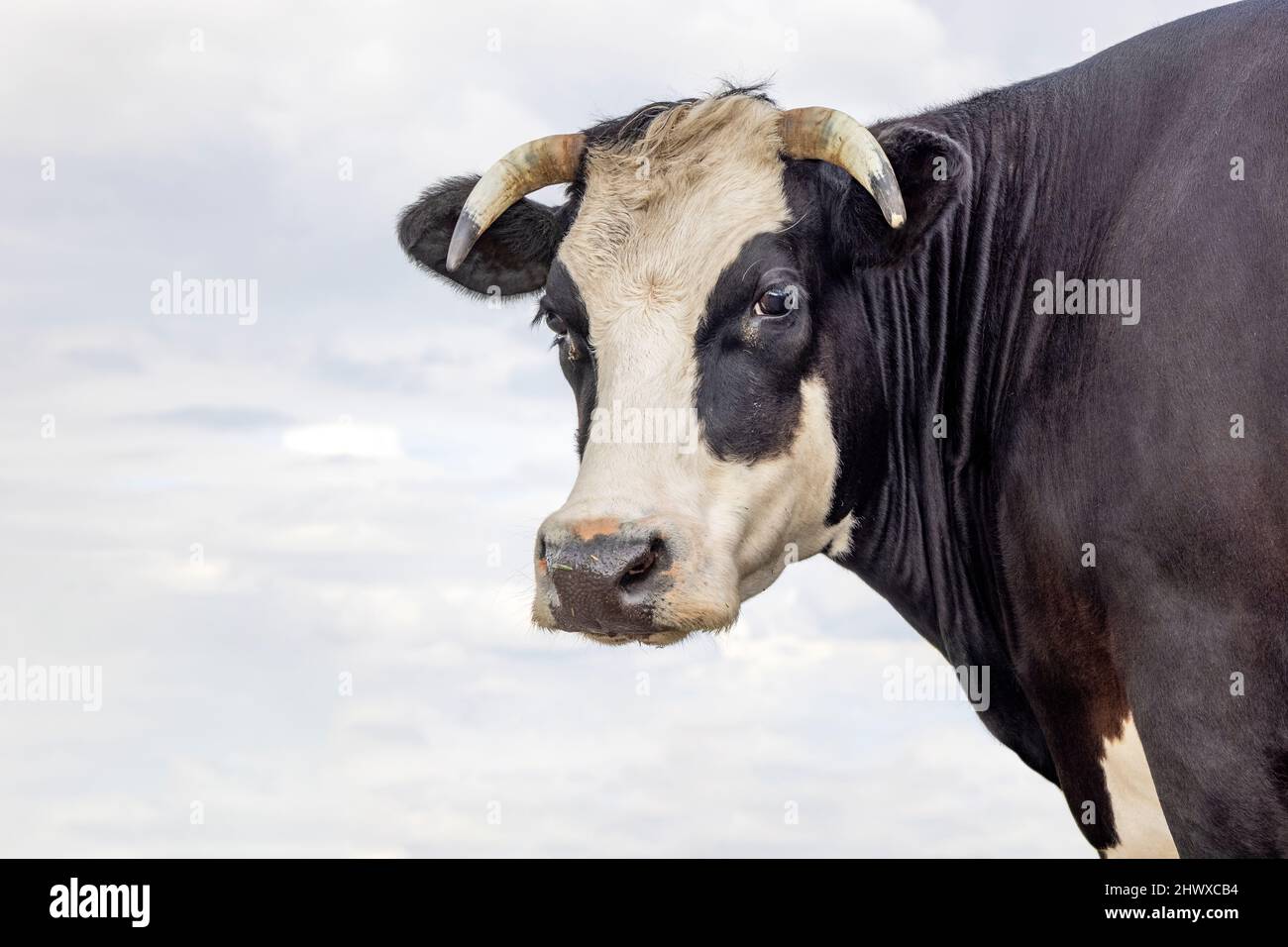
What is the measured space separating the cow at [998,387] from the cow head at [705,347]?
0.6 inches

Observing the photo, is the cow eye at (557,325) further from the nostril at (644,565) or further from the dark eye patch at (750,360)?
the nostril at (644,565)

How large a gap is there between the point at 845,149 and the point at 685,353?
1.32 meters

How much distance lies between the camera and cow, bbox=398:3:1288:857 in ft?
18.4

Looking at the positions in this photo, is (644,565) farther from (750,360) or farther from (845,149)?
(845,149)

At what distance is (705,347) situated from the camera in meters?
6.50

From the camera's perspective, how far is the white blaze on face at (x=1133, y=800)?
629 centimetres

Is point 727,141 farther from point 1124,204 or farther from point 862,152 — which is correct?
point 1124,204

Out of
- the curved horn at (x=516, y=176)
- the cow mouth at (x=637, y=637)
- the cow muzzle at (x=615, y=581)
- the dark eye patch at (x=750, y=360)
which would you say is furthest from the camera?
the curved horn at (x=516, y=176)

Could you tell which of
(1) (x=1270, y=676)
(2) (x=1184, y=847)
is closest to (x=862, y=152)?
(1) (x=1270, y=676)

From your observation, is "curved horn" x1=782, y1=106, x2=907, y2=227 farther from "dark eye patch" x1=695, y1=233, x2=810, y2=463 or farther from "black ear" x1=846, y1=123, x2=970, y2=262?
"dark eye patch" x1=695, y1=233, x2=810, y2=463

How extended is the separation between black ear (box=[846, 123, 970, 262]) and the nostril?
6.57 feet

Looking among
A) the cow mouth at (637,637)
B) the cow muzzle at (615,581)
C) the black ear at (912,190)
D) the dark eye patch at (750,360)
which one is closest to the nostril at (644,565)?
the cow muzzle at (615,581)

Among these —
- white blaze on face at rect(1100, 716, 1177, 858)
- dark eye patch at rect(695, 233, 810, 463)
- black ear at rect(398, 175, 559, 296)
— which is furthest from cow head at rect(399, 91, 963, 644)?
white blaze on face at rect(1100, 716, 1177, 858)

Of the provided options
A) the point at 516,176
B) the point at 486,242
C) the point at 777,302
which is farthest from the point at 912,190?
the point at 486,242
